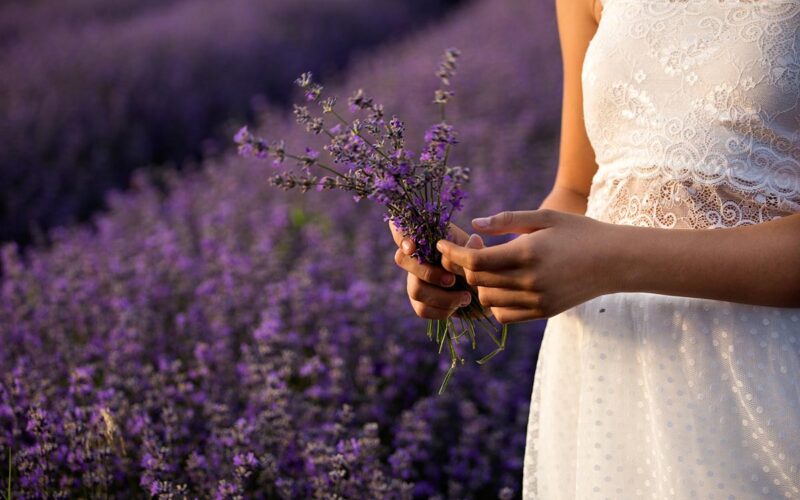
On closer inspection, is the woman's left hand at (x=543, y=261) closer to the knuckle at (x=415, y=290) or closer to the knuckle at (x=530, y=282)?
the knuckle at (x=530, y=282)

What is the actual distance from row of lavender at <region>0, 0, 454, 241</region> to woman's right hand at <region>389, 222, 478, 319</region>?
3.92 meters

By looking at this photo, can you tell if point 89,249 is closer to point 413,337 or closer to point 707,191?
point 413,337

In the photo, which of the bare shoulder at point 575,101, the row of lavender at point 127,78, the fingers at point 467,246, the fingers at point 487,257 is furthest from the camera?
the row of lavender at point 127,78

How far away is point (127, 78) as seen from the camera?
20.9 feet

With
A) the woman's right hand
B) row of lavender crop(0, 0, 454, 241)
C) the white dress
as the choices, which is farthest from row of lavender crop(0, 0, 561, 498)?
row of lavender crop(0, 0, 454, 241)

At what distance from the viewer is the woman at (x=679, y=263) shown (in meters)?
1.09

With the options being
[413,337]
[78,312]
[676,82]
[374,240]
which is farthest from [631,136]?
[374,240]

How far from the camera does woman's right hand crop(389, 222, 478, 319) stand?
121 centimetres

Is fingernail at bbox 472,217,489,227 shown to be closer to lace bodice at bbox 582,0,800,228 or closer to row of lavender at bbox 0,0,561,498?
lace bodice at bbox 582,0,800,228

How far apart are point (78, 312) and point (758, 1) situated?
2.23 meters

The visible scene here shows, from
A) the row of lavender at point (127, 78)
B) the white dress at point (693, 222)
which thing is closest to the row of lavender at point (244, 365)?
the white dress at point (693, 222)

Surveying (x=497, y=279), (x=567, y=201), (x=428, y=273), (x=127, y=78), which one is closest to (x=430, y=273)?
(x=428, y=273)

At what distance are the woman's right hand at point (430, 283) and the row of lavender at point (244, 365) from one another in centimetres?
53

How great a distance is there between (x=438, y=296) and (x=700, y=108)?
1.62 feet
